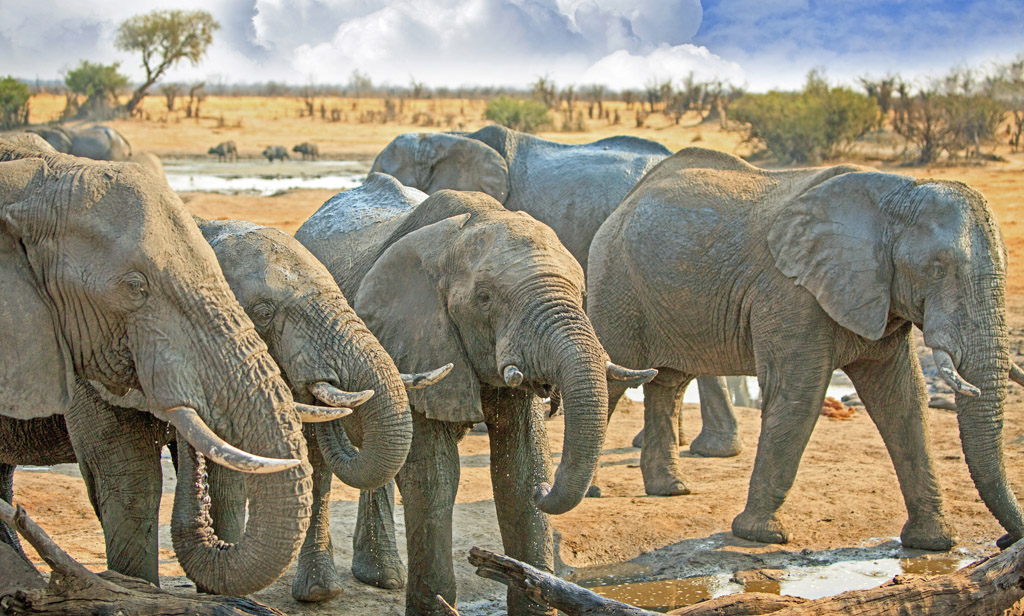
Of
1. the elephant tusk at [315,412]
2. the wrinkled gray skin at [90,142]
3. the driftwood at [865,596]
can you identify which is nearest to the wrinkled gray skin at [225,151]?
the wrinkled gray skin at [90,142]

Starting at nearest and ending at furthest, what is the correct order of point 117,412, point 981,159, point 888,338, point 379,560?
1. point 117,412
2. point 379,560
3. point 888,338
4. point 981,159

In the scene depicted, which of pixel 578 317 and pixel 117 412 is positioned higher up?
pixel 578 317

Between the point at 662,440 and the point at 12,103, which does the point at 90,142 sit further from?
the point at 662,440

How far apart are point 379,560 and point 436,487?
948mm

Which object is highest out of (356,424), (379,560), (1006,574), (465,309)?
(465,309)

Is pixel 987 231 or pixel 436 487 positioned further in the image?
pixel 987 231

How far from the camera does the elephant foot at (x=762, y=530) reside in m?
6.16

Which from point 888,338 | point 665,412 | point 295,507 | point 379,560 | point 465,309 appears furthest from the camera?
point 665,412

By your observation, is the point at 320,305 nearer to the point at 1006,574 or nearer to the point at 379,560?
the point at 379,560

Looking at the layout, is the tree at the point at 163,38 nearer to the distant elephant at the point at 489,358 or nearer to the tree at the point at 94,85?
the tree at the point at 94,85

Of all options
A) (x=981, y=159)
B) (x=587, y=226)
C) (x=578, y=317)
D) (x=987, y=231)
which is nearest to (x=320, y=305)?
(x=578, y=317)

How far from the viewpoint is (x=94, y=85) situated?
4266cm

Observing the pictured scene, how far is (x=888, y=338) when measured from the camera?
6109 millimetres

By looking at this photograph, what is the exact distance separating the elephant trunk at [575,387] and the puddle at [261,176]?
17.7 meters
